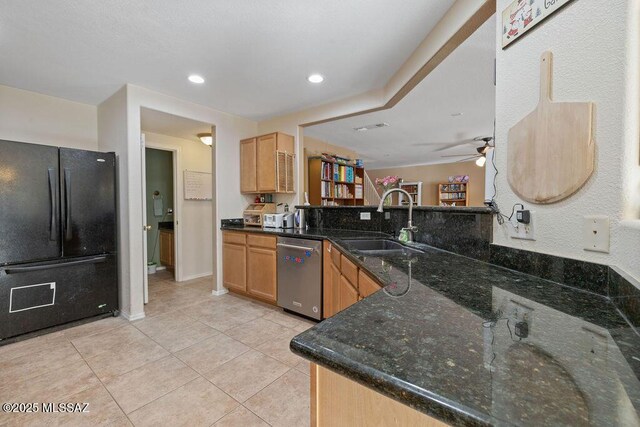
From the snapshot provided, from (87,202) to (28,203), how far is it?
0.39 meters

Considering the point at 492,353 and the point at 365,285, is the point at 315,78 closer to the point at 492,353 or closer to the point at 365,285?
the point at 365,285

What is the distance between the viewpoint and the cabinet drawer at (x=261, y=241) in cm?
302

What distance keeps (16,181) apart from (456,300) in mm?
3396

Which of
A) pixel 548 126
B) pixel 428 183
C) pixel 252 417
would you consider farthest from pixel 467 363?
pixel 428 183

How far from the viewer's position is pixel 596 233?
90cm

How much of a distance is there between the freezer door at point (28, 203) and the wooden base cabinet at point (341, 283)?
2497 mm

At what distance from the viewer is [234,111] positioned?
11.5 feet

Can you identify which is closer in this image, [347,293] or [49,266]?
[347,293]

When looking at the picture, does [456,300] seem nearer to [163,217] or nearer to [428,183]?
[163,217]

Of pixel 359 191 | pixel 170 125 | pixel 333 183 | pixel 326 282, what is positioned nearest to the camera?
pixel 326 282

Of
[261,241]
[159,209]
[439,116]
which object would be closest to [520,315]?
[261,241]

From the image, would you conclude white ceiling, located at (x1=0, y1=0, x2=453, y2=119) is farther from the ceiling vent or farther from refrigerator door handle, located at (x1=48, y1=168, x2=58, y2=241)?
the ceiling vent

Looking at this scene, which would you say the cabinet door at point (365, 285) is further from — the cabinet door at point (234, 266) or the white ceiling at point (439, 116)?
the cabinet door at point (234, 266)

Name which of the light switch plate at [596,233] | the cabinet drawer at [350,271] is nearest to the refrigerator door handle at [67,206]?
the cabinet drawer at [350,271]
